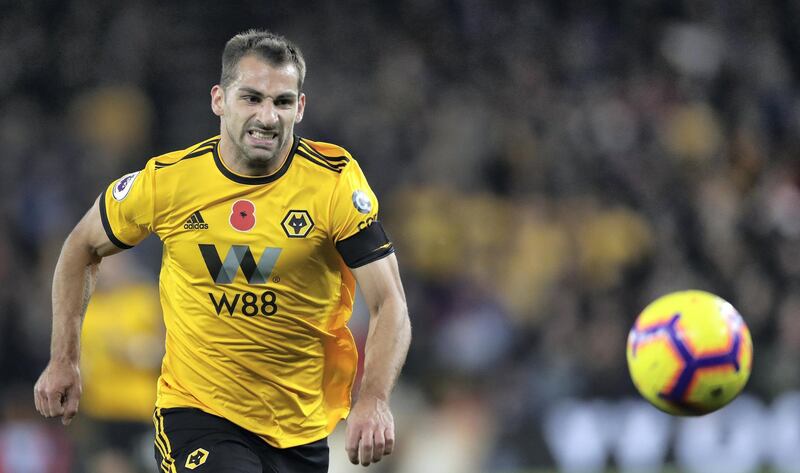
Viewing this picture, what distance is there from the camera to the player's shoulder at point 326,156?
5.27 m

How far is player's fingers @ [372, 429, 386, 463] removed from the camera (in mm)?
4695

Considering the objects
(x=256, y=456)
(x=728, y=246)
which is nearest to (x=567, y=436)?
(x=728, y=246)

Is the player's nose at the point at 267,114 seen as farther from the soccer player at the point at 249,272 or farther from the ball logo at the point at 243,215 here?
the ball logo at the point at 243,215

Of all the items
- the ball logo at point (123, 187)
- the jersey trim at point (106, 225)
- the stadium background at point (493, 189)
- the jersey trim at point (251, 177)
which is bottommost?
the stadium background at point (493, 189)

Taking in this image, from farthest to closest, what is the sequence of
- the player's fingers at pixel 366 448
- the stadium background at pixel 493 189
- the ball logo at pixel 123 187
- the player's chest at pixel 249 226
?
the stadium background at pixel 493 189 < the ball logo at pixel 123 187 < the player's chest at pixel 249 226 < the player's fingers at pixel 366 448

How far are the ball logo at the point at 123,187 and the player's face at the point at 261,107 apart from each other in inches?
18.5

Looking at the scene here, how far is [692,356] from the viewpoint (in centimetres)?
547

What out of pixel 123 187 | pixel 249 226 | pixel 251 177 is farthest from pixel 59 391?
pixel 251 177

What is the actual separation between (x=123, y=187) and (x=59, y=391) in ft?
2.81

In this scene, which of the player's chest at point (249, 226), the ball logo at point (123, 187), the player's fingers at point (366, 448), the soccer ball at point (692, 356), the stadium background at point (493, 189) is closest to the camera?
the player's fingers at point (366, 448)

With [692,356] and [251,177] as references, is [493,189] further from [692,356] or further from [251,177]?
[251,177]

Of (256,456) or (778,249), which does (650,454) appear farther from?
(256,456)

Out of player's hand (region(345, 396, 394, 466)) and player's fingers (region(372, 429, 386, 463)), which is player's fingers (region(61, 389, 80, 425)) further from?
player's fingers (region(372, 429, 386, 463))

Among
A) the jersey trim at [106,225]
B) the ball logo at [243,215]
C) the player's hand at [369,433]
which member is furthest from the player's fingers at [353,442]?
the jersey trim at [106,225]
